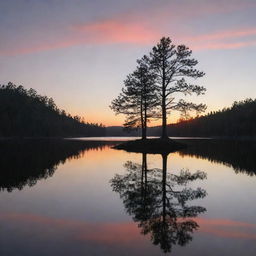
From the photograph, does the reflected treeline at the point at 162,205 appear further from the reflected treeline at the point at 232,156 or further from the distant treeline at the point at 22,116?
the distant treeline at the point at 22,116

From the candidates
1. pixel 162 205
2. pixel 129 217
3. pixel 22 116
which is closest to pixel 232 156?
pixel 162 205

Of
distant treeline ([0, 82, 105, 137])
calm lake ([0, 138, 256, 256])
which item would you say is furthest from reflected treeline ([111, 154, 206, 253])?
distant treeline ([0, 82, 105, 137])

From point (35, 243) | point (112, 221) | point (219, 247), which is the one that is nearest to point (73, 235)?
point (35, 243)

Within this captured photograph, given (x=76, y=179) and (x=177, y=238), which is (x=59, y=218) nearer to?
(x=177, y=238)

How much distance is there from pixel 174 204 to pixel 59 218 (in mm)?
4191

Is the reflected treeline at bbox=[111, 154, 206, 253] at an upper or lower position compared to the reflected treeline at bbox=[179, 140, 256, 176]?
lower

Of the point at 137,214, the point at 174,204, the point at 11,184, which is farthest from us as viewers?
the point at 11,184

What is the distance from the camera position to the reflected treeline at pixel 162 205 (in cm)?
764

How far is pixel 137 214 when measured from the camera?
31.4ft

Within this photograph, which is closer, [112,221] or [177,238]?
Result: [177,238]

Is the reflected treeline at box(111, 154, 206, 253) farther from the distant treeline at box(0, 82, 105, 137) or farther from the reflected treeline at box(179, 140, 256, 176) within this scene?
the distant treeline at box(0, 82, 105, 137)

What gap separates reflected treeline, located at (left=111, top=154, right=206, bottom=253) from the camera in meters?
7.64

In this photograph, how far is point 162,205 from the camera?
10.7 m

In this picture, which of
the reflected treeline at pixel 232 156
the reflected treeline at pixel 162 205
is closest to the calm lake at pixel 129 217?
the reflected treeline at pixel 162 205
